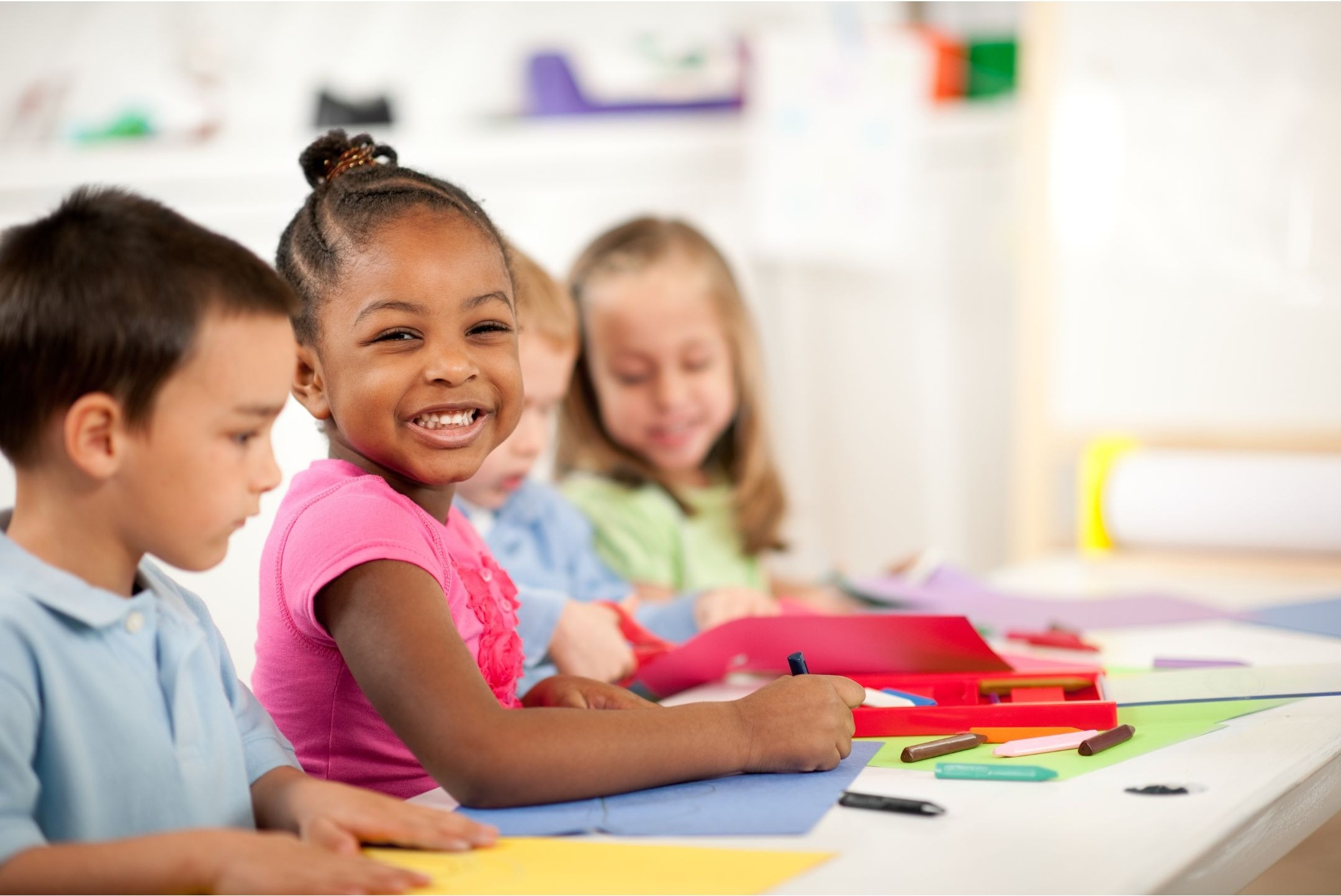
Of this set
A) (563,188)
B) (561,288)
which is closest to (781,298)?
(563,188)

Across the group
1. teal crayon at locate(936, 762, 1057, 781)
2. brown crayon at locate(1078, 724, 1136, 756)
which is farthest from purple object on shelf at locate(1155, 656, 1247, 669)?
teal crayon at locate(936, 762, 1057, 781)

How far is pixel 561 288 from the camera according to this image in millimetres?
1242

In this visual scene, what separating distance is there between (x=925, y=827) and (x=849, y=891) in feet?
0.29

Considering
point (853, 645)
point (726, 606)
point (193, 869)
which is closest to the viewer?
point (193, 869)

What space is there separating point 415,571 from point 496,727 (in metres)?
0.09

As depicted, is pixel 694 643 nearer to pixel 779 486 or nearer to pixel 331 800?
pixel 331 800

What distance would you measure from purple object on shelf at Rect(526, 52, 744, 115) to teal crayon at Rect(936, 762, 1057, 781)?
165cm

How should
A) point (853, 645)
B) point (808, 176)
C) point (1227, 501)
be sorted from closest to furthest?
point (853, 645) < point (1227, 501) < point (808, 176)

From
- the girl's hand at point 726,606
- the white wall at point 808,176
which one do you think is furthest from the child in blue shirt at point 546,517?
the white wall at point 808,176

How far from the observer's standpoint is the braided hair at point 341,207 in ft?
2.33

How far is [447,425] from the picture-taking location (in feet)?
2.39

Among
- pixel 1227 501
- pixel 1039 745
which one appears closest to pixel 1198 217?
pixel 1227 501

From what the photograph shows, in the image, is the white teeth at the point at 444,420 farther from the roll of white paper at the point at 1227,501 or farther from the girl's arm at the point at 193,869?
the roll of white paper at the point at 1227,501

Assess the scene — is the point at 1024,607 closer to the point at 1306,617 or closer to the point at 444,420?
the point at 1306,617
